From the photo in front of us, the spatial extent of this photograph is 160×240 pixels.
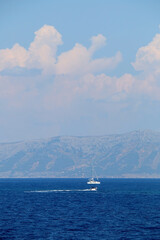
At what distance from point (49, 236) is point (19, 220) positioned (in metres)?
25.1

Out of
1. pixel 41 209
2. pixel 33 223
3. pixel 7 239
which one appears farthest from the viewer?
pixel 41 209

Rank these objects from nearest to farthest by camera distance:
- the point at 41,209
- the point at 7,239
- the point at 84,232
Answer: the point at 7,239, the point at 84,232, the point at 41,209

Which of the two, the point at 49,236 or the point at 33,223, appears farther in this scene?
the point at 33,223

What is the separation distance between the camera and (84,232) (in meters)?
94.4

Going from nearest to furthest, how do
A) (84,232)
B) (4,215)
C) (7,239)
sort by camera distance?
1. (7,239)
2. (84,232)
3. (4,215)

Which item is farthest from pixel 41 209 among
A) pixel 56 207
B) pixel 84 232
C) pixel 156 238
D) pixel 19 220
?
pixel 156 238

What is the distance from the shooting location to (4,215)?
409 feet

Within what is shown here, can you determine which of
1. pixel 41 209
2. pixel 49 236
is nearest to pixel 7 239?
pixel 49 236

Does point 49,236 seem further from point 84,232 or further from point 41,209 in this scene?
point 41,209

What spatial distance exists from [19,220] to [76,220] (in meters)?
13.1

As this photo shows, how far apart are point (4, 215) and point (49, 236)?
37.8 meters

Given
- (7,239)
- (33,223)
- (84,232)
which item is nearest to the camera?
(7,239)

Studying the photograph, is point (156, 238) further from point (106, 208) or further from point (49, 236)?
point (106, 208)

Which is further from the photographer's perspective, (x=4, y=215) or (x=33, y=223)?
(x=4, y=215)
